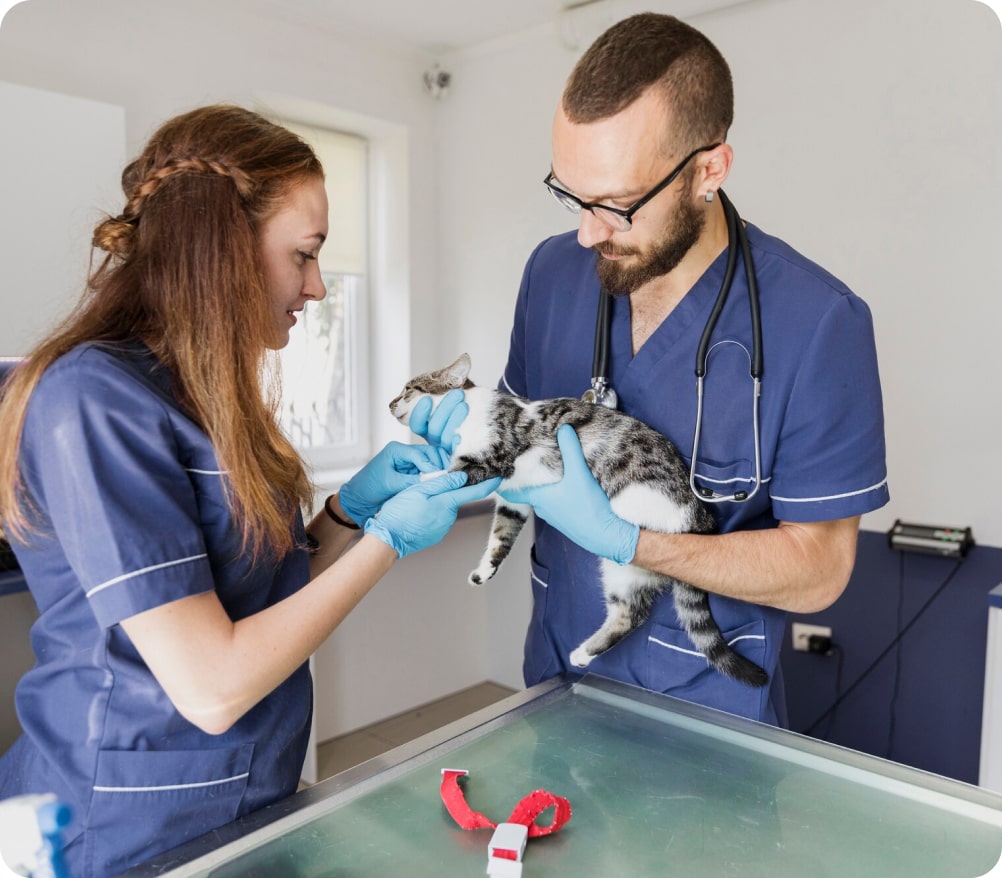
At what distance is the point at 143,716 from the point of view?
→ 40.4 inches

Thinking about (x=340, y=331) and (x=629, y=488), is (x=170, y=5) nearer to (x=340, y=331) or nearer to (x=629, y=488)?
(x=340, y=331)

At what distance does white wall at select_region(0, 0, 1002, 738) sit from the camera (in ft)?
8.11

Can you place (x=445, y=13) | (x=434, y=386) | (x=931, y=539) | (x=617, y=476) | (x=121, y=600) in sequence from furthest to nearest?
1. (x=445, y=13)
2. (x=931, y=539)
3. (x=434, y=386)
4. (x=617, y=476)
5. (x=121, y=600)

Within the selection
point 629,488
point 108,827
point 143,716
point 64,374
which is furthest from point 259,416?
point 629,488

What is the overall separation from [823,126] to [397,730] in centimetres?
294

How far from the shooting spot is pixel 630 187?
1.31m

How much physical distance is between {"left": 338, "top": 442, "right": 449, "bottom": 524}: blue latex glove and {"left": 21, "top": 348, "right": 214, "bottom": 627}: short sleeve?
23.8 inches

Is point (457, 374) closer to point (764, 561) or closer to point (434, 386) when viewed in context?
point (434, 386)

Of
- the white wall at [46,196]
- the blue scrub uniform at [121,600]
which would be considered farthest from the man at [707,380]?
the white wall at [46,196]

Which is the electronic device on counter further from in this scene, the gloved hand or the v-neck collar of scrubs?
the gloved hand

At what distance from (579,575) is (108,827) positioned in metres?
0.90

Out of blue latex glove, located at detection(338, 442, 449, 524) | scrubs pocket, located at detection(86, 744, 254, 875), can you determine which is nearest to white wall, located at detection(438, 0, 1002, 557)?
blue latex glove, located at detection(338, 442, 449, 524)

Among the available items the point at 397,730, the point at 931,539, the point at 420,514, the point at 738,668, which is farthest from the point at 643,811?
the point at 397,730

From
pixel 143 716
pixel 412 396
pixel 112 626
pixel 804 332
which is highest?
pixel 804 332
